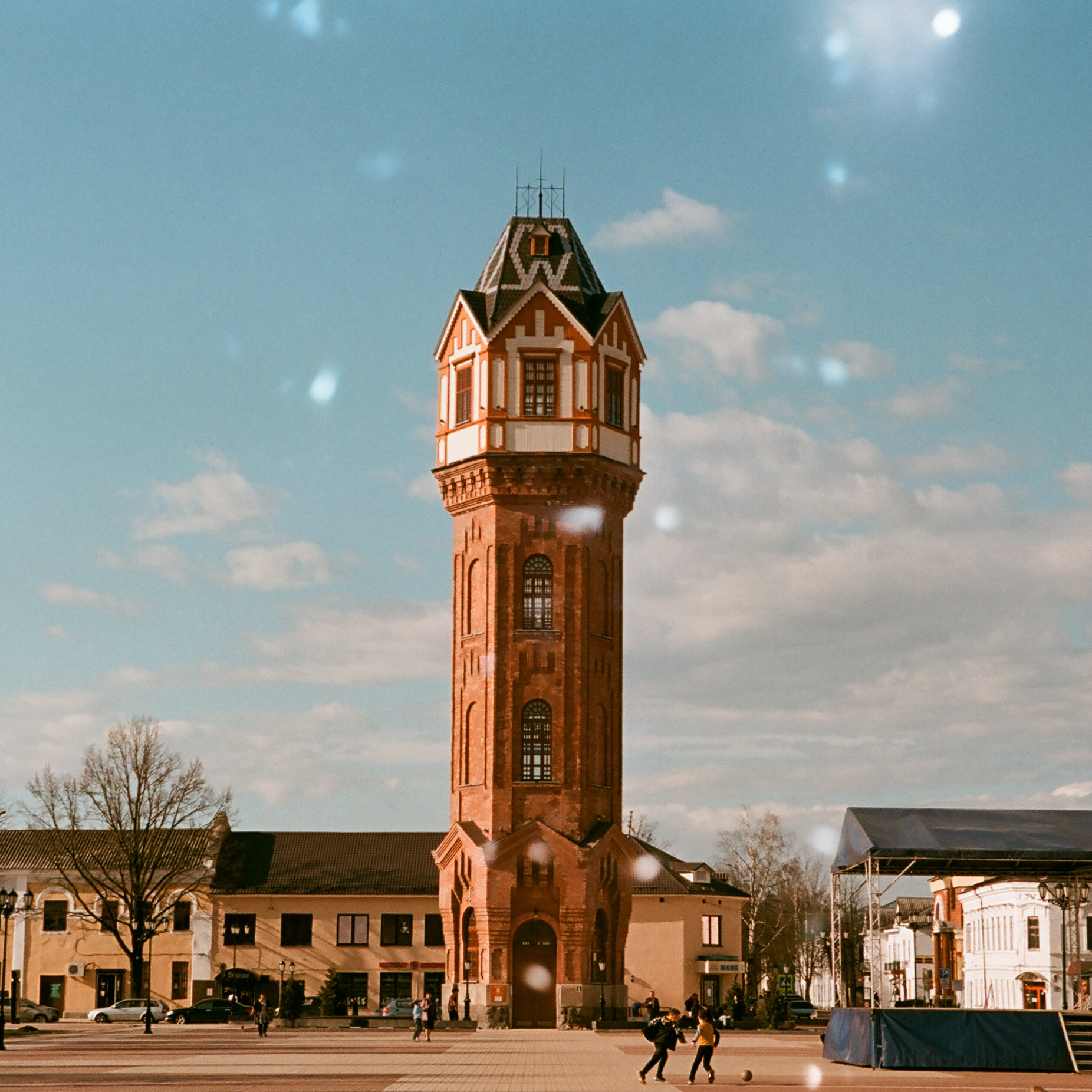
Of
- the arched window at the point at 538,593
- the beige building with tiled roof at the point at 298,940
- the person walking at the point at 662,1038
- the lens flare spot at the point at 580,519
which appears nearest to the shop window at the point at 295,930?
the beige building with tiled roof at the point at 298,940

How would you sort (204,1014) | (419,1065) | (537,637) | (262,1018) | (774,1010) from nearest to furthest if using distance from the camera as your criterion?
(419,1065) < (262,1018) < (537,637) < (774,1010) < (204,1014)

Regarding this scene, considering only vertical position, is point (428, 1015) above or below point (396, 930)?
below

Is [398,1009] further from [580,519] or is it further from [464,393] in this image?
[464,393]

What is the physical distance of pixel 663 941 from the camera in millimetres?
80062

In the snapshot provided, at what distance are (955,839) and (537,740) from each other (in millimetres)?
23094

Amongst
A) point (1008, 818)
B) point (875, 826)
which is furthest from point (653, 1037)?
point (1008, 818)

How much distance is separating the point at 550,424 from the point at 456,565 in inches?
258

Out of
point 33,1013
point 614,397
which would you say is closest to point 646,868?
point 614,397

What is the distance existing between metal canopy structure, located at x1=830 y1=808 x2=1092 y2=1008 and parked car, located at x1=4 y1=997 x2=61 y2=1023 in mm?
40947

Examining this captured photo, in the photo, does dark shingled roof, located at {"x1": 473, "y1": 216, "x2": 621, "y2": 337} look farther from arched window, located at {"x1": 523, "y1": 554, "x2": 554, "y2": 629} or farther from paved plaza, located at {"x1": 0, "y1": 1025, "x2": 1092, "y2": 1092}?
paved plaza, located at {"x1": 0, "y1": 1025, "x2": 1092, "y2": 1092}

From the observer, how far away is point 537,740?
59.9 m

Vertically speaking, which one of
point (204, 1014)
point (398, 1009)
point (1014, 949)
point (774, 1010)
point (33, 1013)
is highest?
point (1014, 949)

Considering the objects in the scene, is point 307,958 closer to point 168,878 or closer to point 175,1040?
point 168,878

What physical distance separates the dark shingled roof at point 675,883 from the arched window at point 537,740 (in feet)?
64.8
